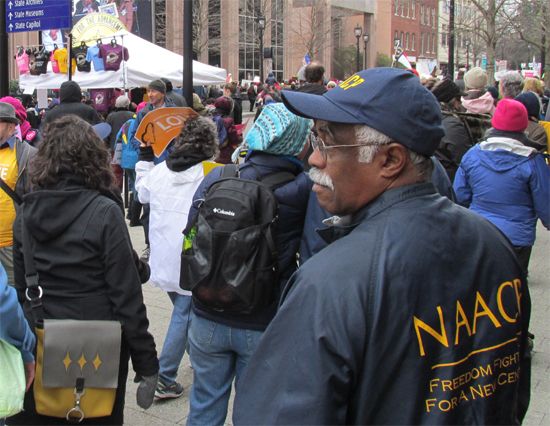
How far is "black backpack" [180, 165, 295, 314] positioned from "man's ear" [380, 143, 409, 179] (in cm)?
138

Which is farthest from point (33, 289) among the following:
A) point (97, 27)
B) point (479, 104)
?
point (97, 27)

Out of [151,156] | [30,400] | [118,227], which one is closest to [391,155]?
[118,227]

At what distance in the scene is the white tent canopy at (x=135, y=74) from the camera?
551 inches

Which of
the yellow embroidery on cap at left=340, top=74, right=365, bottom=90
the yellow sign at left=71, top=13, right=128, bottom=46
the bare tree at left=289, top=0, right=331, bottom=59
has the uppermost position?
the bare tree at left=289, top=0, right=331, bottom=59

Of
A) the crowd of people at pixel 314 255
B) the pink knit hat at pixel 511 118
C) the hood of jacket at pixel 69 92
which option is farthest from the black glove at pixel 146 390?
the hood of jacket at pixel 69 92

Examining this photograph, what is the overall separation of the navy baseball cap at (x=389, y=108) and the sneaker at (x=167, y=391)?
3.11 metres

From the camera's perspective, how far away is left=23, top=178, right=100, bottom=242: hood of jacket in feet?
9.60

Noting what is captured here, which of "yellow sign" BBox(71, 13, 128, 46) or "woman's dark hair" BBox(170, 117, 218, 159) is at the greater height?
"yellow sign" BBox(71, 13, 128, 46)

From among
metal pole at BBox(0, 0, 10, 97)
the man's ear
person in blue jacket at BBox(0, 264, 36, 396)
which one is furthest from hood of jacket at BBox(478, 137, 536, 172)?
metal pole at BBox(0, 0, 10, 97)

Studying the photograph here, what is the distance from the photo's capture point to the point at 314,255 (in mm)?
1502

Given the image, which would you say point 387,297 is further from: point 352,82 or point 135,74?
point 135,74

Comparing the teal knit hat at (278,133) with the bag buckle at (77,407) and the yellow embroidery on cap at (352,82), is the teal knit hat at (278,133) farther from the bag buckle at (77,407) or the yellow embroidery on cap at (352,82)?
the yellow embroidery on cap at (352,82)

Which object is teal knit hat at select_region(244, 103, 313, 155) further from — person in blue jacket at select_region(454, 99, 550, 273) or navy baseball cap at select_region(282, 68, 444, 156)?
person in blue jacket at select_region(454, 99, 550, 273)

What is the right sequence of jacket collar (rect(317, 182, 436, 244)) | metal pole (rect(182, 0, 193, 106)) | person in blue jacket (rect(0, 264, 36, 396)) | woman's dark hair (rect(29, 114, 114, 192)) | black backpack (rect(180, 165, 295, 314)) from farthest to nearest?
metal pole (rect(182, 0, 193, 106))
woman's dark hair (rect(29, 114, 114, 192))
black backpack (rect(180, 165, 295, 314))
person in blue jacket (rect(0, 264, 36, 396))
jacket collar (rect(317, 182, 436, 244))
